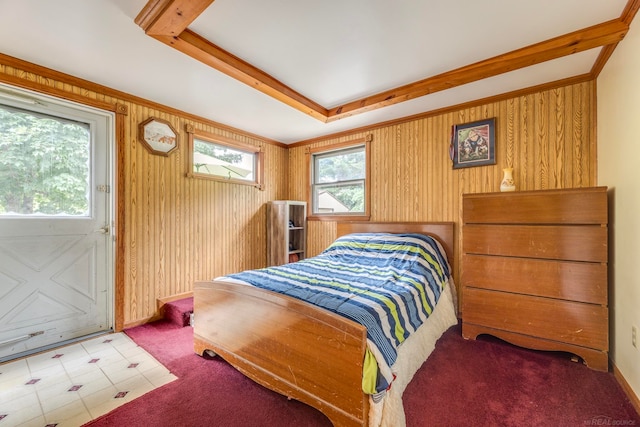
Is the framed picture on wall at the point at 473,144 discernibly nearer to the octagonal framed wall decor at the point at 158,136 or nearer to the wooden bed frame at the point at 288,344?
the wooden bed frame at the point at 288,344

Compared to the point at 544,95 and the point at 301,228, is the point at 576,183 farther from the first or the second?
the point at 301,228

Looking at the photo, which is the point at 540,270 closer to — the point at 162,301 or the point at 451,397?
the point at 451,397

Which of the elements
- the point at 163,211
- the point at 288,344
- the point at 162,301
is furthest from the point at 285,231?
the point at 288,344

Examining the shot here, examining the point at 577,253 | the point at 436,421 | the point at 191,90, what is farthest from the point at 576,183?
the point at 191,90

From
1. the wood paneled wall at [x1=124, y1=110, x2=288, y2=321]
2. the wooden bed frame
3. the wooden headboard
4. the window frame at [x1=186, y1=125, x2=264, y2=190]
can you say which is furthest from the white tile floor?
the wooden headboard

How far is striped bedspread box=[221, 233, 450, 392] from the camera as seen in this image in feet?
4.70

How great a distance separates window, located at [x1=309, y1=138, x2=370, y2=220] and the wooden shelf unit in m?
0.24

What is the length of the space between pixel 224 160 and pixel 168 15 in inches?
81.6

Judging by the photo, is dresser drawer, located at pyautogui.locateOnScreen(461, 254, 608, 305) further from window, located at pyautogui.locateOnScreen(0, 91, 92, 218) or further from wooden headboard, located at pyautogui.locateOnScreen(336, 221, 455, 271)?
window, located at pyautogui.locateOnScreen(0, 91, 92, 218)

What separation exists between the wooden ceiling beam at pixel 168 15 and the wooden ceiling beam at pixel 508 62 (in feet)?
5.78

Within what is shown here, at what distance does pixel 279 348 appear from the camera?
1.58 m

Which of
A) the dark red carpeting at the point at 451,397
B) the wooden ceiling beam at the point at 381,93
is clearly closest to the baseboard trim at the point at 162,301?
the dark red carpeting at the point at 451,397

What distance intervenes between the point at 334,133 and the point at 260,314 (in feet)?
9.14

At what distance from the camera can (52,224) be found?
7.35ft
